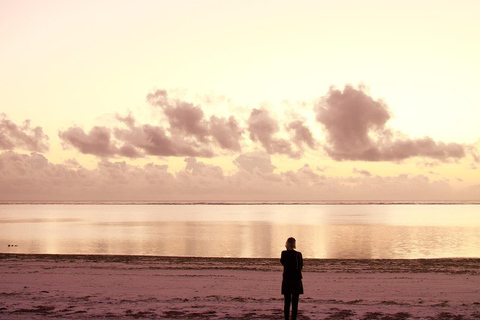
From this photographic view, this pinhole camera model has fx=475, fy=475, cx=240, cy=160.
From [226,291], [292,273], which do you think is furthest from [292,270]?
[226,291]

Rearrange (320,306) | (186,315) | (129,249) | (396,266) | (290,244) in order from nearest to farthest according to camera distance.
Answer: (290,244) < (186,315) < (320,306) < (396,266) < (129,249)

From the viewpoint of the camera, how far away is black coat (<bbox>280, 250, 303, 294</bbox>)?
1262 centimetres

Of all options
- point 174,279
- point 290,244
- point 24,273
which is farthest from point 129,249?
point 290,244

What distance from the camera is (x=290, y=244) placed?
12.4 meters

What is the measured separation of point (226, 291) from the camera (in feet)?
61.9

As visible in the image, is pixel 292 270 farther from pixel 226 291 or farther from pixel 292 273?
pixel 226 291

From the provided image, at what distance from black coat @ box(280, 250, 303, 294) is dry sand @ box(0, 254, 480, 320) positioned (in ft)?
5.40

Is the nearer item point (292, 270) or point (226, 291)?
point (292, 270)

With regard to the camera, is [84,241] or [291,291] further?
[84,241]

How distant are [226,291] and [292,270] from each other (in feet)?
22.4

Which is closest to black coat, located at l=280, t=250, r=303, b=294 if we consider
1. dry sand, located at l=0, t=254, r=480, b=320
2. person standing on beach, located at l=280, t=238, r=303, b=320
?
person standing on beach, located at l=280, t=238, r=303, b=320

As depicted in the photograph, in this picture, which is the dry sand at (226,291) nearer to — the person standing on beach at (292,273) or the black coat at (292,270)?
the person standing on beach at (292,273)

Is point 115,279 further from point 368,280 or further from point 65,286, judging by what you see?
point 368,280

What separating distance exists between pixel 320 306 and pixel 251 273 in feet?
30.1
